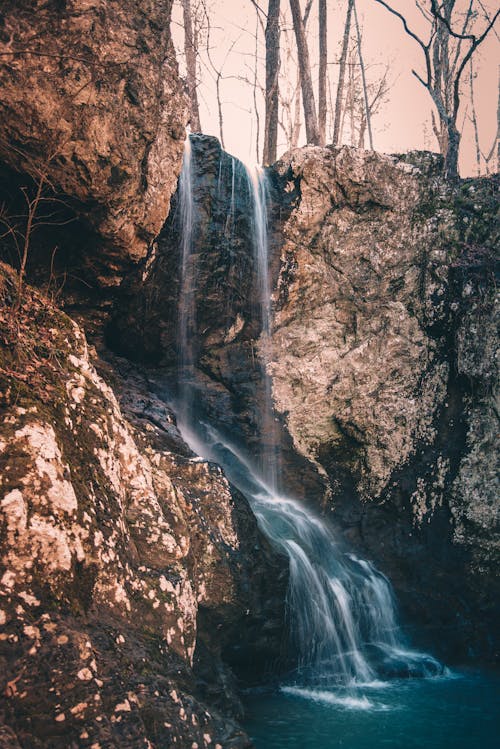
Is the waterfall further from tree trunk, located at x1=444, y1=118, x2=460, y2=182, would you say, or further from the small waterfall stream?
tree trunk, located at x1=444, y1=118, x2=460, y2=182

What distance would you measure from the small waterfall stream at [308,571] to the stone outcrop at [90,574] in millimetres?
1912

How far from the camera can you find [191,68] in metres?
18.1

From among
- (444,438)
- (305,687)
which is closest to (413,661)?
(305,687)

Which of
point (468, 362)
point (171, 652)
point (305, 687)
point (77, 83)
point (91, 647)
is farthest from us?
point (468, 362)

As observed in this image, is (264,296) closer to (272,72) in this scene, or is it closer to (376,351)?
(376,351)

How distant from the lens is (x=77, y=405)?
403cm

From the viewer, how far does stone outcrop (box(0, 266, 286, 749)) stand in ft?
8.88

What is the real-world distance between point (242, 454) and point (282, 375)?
1.64 metres

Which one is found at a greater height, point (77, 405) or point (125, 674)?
point (77, 405)

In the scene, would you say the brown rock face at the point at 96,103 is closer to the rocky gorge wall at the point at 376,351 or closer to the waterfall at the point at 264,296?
the rocky gorge wall at the point at 376,351

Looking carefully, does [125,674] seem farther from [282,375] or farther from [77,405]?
[282,375]

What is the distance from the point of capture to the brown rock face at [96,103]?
5176mm

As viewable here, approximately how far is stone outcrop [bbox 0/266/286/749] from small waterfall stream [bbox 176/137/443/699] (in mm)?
1912

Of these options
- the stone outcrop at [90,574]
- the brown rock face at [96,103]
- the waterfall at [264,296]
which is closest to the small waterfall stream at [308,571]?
the waterfall at [264,296]
